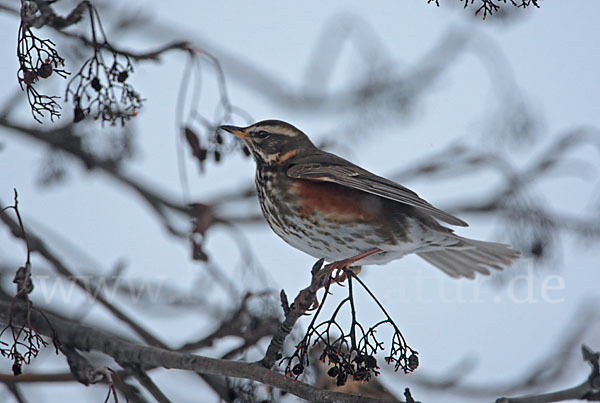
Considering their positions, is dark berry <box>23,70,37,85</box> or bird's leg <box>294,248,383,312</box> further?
bird's leg <box>294,248,383,312</box>

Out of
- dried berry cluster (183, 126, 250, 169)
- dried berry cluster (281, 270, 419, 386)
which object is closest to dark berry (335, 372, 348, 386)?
dried berry cluster (281, 270, 419, 386)

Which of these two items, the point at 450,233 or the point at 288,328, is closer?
the point at 288,328

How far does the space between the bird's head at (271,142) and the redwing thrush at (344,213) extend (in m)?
0.01

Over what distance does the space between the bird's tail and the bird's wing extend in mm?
773

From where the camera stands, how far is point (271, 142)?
4.09m

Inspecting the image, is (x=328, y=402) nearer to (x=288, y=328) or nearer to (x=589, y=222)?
(x=288, y=328)

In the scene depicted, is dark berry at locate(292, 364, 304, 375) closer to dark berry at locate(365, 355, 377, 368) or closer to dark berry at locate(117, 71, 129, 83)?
dark berry at locate(365, 355, 377, 368)

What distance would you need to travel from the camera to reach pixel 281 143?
411 centimetres

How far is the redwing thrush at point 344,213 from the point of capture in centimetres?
339

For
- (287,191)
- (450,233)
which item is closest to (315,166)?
(287,191)

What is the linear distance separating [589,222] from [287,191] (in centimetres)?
264

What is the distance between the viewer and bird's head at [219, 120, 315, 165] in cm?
398

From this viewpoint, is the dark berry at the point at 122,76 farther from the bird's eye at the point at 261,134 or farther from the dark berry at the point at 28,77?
the bird's eye at the point at 261,134

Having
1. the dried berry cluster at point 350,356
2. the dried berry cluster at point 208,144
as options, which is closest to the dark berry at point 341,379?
the dried berry cluster at point 350,356
